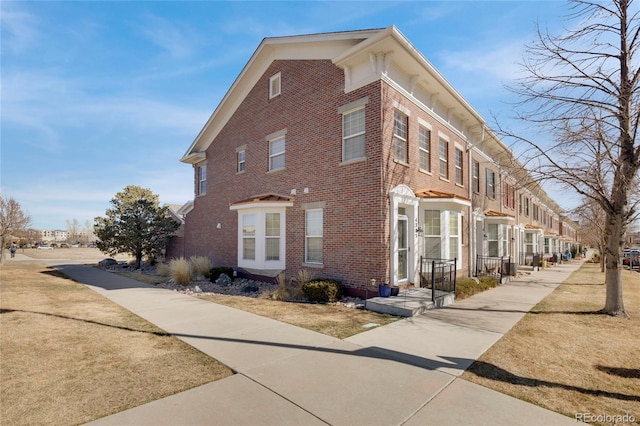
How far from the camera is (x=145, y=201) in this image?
2169 cm

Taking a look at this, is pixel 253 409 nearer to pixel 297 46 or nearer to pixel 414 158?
pixel 414 158

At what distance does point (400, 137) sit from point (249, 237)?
24.9ft

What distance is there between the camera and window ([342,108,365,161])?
10516 millimetres

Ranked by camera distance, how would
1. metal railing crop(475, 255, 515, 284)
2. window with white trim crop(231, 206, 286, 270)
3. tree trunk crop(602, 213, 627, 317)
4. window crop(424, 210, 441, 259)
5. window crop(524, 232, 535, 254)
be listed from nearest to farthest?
tree trunk crop(602, 213, 627, 317) < window crop(424, 210, 441, 259) < window with white trim crop(231, 206, 286, 270) < metal railing crop(475, 255, 515, 284) < window crop(524, 232, 535, 254)

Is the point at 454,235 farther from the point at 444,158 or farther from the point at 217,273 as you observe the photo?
the point at 217,273

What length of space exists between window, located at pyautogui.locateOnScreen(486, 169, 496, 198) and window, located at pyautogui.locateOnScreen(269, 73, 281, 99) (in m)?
13.3

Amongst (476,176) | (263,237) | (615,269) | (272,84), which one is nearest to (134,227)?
(263,237)

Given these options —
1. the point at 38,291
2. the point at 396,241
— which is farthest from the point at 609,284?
the point at 38,291

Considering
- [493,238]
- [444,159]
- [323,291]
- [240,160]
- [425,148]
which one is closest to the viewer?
[323,291]

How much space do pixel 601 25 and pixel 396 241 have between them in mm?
7856

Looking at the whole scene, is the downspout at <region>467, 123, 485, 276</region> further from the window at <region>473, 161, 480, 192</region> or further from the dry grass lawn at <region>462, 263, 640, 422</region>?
the dry grass lawn at <region>462, 263, 640, 422</region>

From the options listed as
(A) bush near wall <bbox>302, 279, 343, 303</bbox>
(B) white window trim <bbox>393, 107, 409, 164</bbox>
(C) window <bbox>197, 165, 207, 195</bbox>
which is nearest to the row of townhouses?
(B) white window trim <bbox>393, 107, 409, 164</bbox>

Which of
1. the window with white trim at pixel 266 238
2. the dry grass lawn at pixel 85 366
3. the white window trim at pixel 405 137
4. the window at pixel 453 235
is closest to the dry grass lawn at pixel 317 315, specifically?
the dry grass lawn at pixel 85 366

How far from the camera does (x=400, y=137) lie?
10.8 metres
